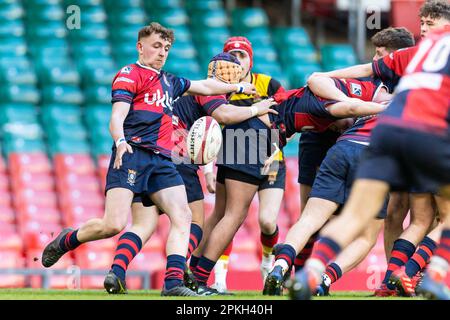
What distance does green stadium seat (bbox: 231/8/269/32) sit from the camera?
16812mm

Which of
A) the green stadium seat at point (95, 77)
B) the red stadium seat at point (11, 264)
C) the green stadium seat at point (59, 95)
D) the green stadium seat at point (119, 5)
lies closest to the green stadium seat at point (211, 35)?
the green stadium seat at point (119, 5)

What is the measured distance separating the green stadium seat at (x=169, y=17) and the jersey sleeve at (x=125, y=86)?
8.99m

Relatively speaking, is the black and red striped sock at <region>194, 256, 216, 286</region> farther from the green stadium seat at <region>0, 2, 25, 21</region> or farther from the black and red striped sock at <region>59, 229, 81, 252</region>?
the green stadium seat at <region>0, 2, 25, 21</region>

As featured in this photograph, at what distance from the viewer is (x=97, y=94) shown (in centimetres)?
1490

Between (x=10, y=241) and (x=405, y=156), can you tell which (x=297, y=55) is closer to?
(x=10, y=241)

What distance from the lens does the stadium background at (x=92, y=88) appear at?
1238 cm

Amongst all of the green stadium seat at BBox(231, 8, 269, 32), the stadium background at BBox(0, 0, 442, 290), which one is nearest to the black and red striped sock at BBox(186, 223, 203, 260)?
the stadium background at BBox(0, 0, 442, 290)

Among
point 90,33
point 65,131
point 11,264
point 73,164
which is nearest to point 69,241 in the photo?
point 11,264

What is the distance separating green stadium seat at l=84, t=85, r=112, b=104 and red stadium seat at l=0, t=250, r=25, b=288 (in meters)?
3.25

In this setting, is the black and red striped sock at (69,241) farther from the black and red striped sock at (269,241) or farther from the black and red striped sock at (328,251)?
the black and red striped sock at (328,251)

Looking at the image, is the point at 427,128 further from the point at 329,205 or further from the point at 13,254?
the point at 13,254

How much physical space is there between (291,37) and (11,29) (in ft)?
14.3

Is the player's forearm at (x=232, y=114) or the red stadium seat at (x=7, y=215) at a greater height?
the player's forearm at (x=232, y=114)

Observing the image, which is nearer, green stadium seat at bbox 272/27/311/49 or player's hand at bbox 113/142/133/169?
player's hand at bbox 113/142/133/169
